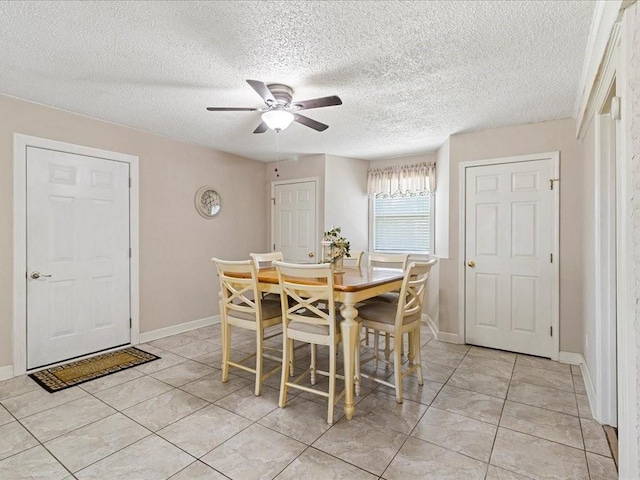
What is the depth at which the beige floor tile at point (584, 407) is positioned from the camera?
2261 mm

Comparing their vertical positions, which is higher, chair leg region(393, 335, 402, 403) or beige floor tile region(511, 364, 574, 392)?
chair leg region(393, 335, 402, 403)

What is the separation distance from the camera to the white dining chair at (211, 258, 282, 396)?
2559mm

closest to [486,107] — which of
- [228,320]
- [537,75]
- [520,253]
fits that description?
[537,75]

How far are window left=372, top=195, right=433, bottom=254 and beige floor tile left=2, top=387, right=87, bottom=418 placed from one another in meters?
Answer: 4.07

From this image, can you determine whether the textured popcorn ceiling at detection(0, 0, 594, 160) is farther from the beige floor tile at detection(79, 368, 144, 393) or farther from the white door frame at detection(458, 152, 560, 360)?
the beige floor tile at detection(79, 368, 144, 393)

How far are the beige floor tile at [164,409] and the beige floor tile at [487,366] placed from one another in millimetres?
2372

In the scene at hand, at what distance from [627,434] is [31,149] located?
14.9 ft

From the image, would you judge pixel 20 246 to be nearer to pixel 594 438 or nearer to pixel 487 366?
pixel 487 366

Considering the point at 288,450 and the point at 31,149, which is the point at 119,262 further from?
the point at 288,450

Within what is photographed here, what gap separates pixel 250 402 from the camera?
2.46 m

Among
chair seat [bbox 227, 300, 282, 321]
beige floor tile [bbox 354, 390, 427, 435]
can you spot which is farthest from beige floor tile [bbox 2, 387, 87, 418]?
beige floor tile [bbox 354, 390, 427, 435]

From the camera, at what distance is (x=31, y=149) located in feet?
9.67

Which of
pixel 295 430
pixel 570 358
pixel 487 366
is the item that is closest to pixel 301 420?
pixel 295 430

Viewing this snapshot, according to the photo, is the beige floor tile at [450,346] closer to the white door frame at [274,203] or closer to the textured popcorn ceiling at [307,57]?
the white door frame at [274,203]
